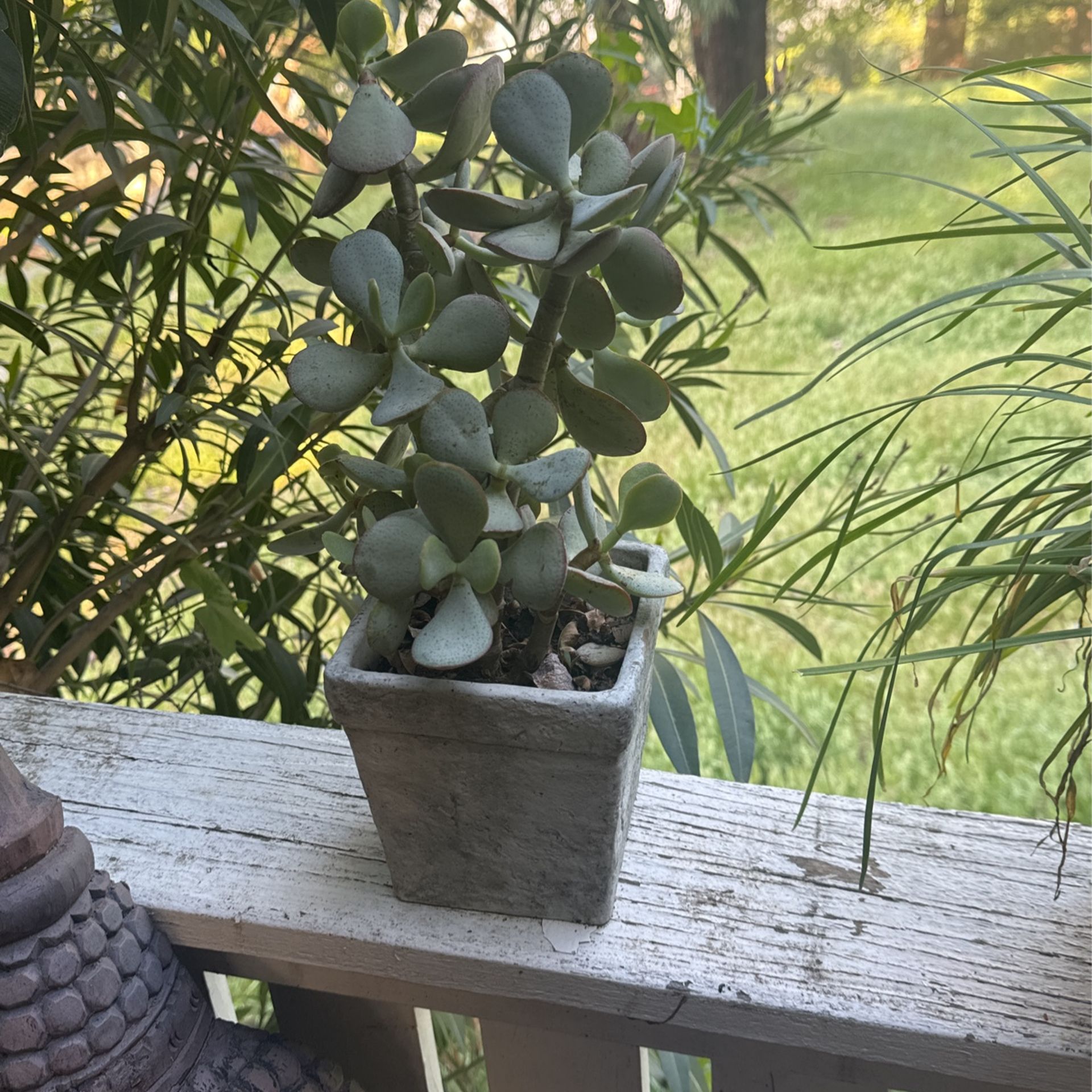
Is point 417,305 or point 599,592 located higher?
point 417,305

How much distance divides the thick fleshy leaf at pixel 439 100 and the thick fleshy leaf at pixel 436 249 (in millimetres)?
39

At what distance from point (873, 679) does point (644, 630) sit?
54.7 inches

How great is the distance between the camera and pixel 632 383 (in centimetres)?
40

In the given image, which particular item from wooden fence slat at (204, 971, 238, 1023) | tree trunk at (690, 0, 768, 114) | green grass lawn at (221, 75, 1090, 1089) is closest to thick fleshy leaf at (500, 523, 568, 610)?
wooden fence slat at (204, 971, 238, 1023)

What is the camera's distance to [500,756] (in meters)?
0.41

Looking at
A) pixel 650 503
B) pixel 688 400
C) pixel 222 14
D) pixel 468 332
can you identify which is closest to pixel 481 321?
pixel 468 332

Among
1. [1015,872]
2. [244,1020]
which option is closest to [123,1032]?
[1015,872]

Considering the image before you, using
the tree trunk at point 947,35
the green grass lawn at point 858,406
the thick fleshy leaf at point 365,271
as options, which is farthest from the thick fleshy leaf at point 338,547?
the tree trunk at point 947,35

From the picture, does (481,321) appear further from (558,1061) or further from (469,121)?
(558,1061)

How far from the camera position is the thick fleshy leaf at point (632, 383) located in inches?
15.7

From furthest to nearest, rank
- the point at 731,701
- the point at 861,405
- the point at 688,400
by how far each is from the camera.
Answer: the point at 861,405, the point at 688,400, the point at 731,701

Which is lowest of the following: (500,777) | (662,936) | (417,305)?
(662,936)

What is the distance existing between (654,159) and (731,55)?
201 centimetres

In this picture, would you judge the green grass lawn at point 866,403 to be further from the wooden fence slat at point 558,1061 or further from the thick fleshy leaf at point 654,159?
the thick fleshy leaf at point 654,159
